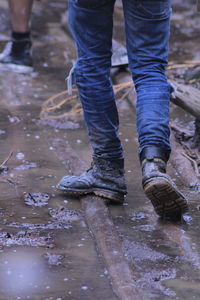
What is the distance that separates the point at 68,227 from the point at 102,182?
375 mm

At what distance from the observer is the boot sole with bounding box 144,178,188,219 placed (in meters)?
2.72

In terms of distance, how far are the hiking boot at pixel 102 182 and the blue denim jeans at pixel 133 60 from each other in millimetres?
148

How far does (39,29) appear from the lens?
287 inches

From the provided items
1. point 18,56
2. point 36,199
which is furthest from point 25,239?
point 18,56

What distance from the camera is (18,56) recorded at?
5.72 meters

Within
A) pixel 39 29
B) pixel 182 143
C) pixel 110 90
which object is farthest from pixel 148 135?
pixel 39 29

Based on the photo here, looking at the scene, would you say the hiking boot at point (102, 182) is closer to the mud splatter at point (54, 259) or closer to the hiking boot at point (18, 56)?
the mud splatter at point (54, 259)

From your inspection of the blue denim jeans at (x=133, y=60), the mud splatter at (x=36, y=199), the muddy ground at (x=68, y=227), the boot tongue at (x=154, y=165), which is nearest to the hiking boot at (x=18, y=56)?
the muddy ground at (x=68, y=227)

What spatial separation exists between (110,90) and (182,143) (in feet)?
3.60

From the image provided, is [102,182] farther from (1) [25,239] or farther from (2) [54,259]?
(2) [54,259]

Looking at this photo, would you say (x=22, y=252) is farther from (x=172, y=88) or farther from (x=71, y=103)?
(x=71, y=103)

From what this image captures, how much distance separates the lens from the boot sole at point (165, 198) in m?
2.72

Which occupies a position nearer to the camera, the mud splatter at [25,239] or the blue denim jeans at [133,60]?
the mud splatter at [25,239]

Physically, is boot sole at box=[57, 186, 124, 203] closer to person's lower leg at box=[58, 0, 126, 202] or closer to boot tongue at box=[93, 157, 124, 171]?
person's lower leg at box=[58, 0, 126, 202]
